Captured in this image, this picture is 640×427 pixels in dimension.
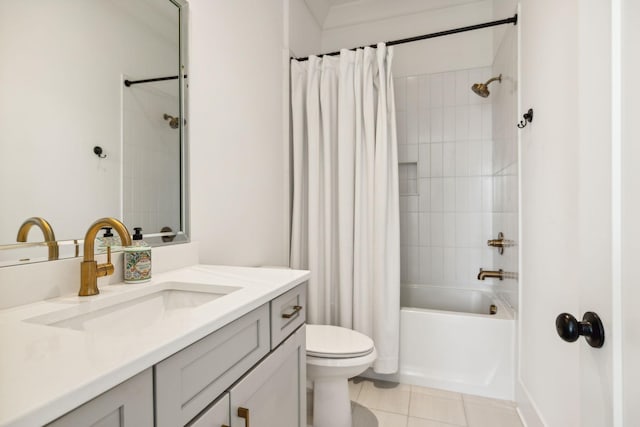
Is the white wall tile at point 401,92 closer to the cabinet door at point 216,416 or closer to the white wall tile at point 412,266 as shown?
the white wall tile at point 412,266

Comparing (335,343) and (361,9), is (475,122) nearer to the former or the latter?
(361,9)

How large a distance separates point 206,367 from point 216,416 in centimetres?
12

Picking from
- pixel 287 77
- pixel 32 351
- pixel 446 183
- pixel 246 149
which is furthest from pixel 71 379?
pixel 446 183

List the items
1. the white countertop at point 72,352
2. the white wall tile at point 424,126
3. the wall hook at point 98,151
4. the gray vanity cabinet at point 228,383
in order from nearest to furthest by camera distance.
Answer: the white countertop at point 72,352 < the gray vanity cabinet at point 228,383 < the wall hook at point 98,151 < the white wall tile at point 424,126

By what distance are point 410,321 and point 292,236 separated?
3.02ft

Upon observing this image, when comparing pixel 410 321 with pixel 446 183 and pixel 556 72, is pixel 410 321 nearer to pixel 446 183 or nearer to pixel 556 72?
pixel 446 183

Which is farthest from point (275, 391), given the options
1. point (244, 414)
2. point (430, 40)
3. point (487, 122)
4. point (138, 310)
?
point (430, 40)

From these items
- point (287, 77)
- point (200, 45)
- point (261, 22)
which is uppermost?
point (261, 22)

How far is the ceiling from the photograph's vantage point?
8.82 feet

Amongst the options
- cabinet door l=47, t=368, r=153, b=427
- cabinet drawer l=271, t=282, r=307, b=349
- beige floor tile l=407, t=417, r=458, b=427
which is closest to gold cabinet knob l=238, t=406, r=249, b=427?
cabinet drawer l=271, t=282, r=307, b=349

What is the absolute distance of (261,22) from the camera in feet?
6.36

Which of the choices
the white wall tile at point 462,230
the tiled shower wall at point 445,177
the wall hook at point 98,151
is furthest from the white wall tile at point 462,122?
the wall hook at point 98,151

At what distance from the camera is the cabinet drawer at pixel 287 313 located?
3.14ft

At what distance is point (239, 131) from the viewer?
5.65 feet
